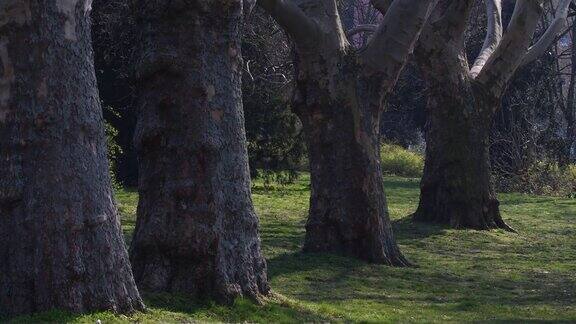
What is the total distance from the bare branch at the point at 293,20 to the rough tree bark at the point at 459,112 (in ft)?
17.1

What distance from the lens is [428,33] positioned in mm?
18125

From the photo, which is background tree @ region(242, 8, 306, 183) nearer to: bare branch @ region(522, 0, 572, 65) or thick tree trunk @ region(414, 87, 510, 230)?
thick tree trunk @ region(414, 87, 510, 230)

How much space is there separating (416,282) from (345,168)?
175 cm

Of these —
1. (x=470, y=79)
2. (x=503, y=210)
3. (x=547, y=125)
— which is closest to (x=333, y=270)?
(x=470, y=79)

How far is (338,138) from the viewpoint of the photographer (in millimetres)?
13523

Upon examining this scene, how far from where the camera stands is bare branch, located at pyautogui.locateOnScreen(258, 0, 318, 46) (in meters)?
13.0

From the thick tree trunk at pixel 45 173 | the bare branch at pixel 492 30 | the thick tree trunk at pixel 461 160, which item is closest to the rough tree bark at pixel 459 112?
the thick tree trunk at pixel 461 160

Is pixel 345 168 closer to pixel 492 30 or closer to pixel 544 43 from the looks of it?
pixel 492 30

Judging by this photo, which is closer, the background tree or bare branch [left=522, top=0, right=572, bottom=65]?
bare branch [left=522, top=0, right=572, bottom=65]

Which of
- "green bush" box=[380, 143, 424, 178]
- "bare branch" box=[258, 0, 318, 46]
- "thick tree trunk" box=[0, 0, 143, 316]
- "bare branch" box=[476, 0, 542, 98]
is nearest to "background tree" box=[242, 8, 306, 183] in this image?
"bare branch" box=[476, 0, 542, 98]

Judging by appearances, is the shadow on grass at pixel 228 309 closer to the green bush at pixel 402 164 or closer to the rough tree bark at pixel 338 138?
the rough tree bark at pixel 338 138

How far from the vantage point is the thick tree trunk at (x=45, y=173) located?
7117 millimetres

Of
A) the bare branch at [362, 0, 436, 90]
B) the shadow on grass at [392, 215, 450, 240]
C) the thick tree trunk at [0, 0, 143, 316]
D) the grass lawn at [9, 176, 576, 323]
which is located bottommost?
the grass lawn at [9, 176, 576, 323]

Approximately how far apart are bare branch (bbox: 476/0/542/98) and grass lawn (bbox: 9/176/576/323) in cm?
262
